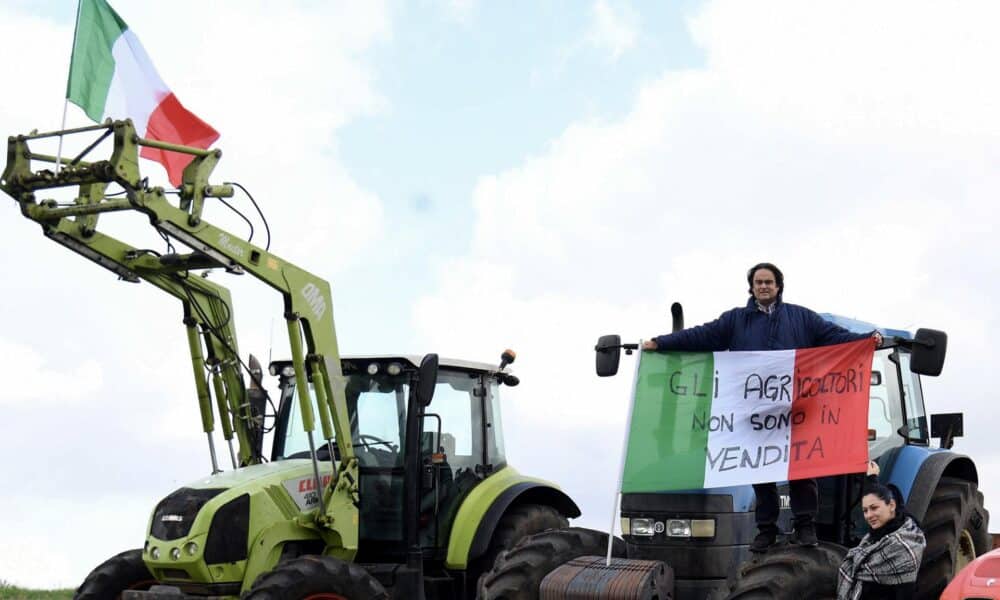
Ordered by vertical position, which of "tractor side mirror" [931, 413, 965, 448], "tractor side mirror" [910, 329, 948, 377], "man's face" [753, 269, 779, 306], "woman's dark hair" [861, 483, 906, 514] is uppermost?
"man's face" [753, 269, 779, 306]

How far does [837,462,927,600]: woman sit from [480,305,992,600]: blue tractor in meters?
0.25

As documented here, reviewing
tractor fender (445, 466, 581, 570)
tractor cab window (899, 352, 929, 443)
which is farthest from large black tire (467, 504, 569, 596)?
tractor cab window (899, 352, 929, 443)

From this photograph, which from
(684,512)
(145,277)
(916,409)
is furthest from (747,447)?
(145,277)

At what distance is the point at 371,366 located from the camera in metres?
10.5

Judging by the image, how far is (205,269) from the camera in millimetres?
9891

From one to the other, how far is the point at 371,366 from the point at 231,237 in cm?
167

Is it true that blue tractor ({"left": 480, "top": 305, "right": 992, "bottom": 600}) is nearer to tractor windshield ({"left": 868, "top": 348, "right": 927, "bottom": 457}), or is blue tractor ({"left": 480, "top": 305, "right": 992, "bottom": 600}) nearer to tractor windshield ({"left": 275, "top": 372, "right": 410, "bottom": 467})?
tractor windshield ({"left": 868, "top": 348, "right": 927, "bottom": 457})

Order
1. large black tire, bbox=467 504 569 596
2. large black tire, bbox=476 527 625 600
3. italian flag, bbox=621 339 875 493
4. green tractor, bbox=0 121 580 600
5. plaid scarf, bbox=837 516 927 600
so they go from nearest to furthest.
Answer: plaid scarf, bbox=837 516 927 600 < italian flag, bbox=621 339 875 493 < large black tire, bbox=476 527 625 600 < green tractor, bbox=0 121 580 600 < large black tire, bbox=467 504 569 596

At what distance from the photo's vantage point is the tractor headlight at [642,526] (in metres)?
8.38

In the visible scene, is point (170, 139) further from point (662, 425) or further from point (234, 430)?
point (662, 425)

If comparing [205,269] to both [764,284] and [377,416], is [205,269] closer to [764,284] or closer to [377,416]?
[377,416]

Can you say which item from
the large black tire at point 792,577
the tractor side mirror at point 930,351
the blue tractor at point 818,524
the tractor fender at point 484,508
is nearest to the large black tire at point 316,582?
the blue tractor at point 818,524

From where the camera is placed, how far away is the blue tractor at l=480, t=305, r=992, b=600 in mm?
7414

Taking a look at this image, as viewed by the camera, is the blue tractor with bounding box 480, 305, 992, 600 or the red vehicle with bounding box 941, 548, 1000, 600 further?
the blue tractor with bounding box 480, 305, 992, 600
